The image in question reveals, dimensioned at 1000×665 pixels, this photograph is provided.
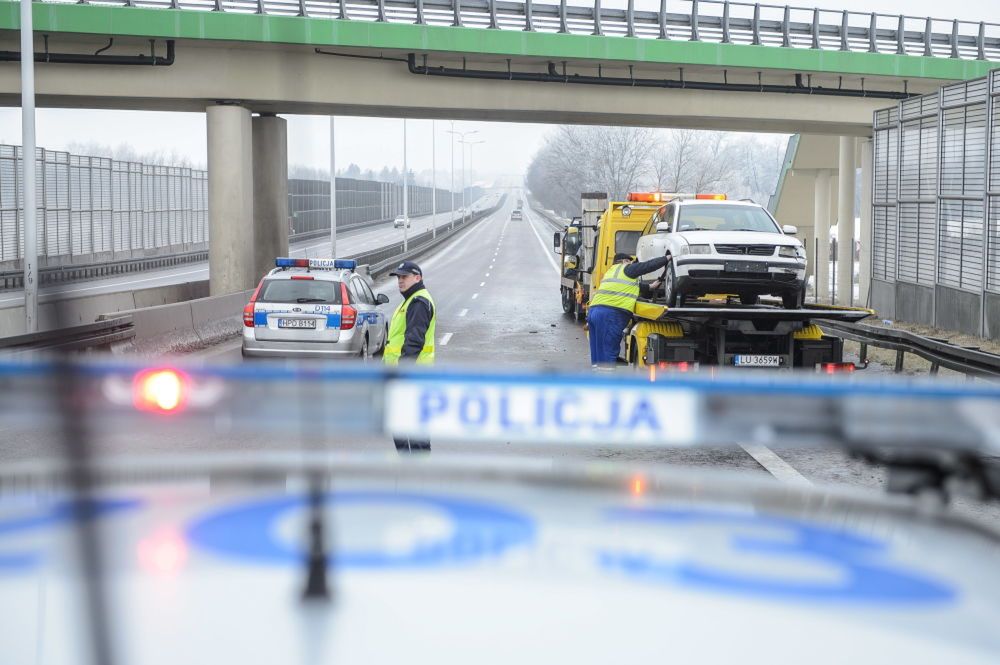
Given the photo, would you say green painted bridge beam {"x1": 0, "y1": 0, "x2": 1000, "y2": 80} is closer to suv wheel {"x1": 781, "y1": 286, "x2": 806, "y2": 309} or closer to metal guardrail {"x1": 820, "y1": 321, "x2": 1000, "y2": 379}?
metal guardrail {"x1": 820, "y1": 321, "x2": 1000, "y2": 379}

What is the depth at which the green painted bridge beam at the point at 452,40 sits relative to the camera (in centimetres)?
3016

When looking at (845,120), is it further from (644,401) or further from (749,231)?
(644,401)

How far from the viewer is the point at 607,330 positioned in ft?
45.2

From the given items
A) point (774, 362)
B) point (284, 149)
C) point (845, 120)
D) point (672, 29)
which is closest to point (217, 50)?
point (284, 149)

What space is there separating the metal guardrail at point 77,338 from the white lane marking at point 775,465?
7.73 m

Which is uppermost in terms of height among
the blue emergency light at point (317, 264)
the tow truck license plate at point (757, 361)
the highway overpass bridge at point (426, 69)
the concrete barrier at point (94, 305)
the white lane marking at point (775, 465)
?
the highway overpass bridge at point (426, 69)

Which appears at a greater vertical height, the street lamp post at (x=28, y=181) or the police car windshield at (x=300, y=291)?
the street lamp post at (x=28, y=181)

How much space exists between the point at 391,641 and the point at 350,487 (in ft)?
3.42

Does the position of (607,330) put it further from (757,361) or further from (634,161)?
(634,161)

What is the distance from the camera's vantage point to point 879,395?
2.80 meters

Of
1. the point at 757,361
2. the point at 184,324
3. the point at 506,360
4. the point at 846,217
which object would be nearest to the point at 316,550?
the point at 757,361

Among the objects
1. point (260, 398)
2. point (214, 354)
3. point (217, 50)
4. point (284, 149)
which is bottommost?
point (214, 354)

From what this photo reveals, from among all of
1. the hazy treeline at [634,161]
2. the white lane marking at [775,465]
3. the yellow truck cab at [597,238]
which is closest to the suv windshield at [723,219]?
the yellow truck cab at [597,238]

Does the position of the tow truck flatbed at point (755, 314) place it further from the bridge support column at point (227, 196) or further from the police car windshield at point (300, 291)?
the bridge support column at point (227, 196)
